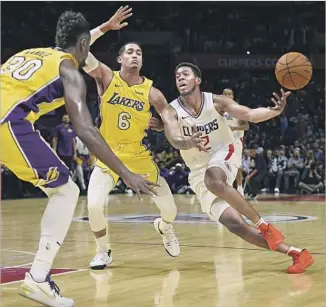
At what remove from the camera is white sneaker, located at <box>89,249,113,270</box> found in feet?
18.7

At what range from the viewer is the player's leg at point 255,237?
5465mm

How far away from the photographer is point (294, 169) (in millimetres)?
18188

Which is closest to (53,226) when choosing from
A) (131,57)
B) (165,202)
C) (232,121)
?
(165,202)

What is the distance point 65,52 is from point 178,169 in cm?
1319

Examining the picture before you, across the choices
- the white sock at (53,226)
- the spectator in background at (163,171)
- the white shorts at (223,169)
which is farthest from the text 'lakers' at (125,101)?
the spectator in background at (163,171)

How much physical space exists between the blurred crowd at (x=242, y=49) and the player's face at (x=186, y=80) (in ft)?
38.1

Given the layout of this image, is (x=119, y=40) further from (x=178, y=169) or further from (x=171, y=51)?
(x=178, y=169)

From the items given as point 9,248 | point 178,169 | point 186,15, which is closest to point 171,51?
point 186,15

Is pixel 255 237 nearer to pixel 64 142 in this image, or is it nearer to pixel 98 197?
pixel 98 197

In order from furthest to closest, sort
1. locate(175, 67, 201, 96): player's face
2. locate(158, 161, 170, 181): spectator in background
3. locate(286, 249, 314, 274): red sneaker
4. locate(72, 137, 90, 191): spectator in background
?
locate(158, 161, 170, 181): spectator in background
locate(72, 137, 90, 191): spectator in background
locate(175, 67, 201, 96): player's face
locate(286, 249, 314, 274): red sneaker

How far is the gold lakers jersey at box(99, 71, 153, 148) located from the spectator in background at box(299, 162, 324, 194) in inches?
473

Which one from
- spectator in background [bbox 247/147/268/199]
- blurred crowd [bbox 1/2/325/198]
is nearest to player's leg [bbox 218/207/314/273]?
spectator in background [bbox 247/147/268/199]

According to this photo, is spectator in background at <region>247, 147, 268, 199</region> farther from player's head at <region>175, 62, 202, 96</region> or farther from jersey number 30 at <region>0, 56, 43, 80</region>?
jersey number 30 at <region>0, 56, 43, 80</region>

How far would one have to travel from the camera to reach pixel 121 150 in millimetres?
6234
